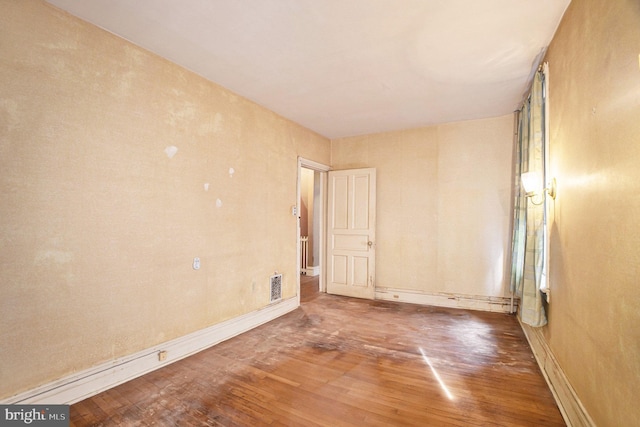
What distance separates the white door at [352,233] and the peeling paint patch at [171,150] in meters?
3.03

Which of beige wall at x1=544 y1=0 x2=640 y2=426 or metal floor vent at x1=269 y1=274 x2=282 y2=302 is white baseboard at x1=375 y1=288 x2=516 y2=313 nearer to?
metal floor vent at x1=269 y1=274 x2=282 y2=302

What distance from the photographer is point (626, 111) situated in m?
1.26

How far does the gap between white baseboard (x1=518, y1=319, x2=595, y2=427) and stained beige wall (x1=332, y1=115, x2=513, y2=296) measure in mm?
1568

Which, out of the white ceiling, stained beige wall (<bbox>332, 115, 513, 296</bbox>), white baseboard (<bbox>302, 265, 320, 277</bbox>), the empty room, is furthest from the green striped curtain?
white baseboard (<bbox>302, 265, 320, 277</bbox>)

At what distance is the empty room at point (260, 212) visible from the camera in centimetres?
166

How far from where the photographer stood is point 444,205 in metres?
4.55

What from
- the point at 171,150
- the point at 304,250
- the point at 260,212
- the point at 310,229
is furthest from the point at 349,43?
the point at 304,250

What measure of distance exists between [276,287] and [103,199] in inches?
94.9

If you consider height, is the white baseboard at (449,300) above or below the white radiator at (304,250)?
below

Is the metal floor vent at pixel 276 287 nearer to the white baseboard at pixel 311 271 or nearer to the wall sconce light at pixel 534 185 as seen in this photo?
the white baseboard at pixel 311 271

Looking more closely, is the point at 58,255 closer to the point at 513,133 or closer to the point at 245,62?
the point at 245,62

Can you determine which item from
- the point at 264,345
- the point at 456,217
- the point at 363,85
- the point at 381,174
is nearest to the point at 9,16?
the point at 363,85

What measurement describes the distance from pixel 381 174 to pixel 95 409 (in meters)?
4.55

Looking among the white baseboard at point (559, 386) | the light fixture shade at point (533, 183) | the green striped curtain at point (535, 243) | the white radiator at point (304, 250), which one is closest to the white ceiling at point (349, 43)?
the green striped curtain at point (535, 243)
